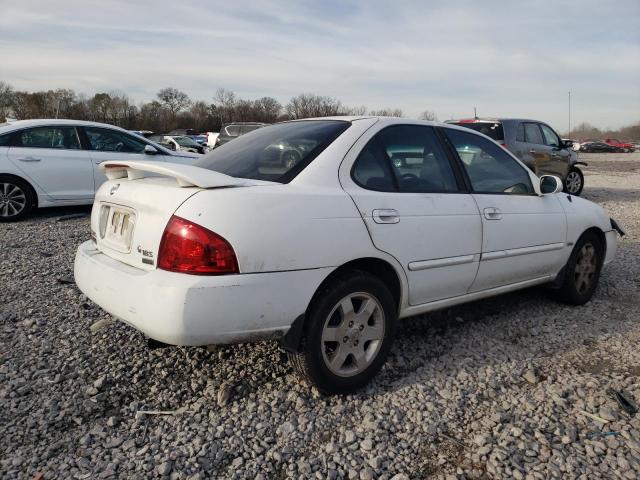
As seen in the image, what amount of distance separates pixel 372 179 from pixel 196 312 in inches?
49.0

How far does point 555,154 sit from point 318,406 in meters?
10.3

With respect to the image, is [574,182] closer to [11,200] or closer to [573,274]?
[573,274]

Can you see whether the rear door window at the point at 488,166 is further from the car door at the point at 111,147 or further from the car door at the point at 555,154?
the car door at the point at 555,154

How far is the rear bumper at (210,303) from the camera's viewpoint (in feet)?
7.41

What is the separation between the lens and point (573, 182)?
12062mm

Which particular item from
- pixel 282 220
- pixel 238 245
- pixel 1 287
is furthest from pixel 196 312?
pixel 1 287

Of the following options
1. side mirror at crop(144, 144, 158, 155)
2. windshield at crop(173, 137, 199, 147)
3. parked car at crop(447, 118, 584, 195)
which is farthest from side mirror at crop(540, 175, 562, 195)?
windshield at crop(173, 137, 199, 147)

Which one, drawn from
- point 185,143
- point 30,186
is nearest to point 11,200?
point 30,186

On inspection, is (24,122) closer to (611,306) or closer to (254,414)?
(254,414)

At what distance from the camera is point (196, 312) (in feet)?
7.41

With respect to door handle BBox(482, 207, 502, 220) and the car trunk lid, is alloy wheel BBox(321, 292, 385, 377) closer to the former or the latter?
the car trunk lid

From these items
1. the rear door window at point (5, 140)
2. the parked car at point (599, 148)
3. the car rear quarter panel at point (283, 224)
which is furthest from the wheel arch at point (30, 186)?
the parked car at point (599, 148)

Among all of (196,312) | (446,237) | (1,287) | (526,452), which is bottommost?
Answer: (526,452)

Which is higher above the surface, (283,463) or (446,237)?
(446,237)
